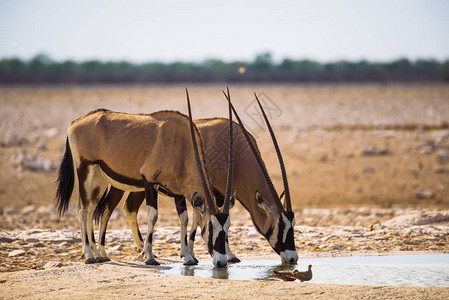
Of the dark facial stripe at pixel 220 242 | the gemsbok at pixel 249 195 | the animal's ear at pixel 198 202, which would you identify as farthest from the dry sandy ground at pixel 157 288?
the gemsbok at pixel 249 195

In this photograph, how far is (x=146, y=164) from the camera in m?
7.74

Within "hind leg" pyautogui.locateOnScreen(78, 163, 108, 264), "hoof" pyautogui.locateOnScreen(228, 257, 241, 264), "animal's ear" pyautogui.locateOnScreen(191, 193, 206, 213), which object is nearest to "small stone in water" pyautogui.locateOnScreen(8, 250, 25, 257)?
"hind leg" pyautogui.locateOnScreen(78, 163, 108, 264)

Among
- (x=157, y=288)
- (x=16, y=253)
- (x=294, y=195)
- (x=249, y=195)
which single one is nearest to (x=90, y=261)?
(x=16, y=253)

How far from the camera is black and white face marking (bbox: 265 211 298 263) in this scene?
24.4 feet

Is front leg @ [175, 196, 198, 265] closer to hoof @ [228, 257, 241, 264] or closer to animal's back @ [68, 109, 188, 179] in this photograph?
hoof @ [228, 257, 241, 264]

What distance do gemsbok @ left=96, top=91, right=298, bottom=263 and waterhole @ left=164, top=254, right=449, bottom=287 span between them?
321 mm

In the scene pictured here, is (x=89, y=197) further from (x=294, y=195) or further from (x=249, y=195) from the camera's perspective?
(x=294, y=195)

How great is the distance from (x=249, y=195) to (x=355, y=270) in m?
1.63

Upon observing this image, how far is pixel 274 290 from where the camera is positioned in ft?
19.9

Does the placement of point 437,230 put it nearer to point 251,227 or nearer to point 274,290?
point 251,227

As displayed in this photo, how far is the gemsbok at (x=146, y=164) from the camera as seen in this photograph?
24.5 ft

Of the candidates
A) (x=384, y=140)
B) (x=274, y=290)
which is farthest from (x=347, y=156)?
(x=274, y=290)

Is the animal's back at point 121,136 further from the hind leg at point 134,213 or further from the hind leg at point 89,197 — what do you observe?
the hind leg at point 134,213

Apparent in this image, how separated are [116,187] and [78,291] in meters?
2.10
